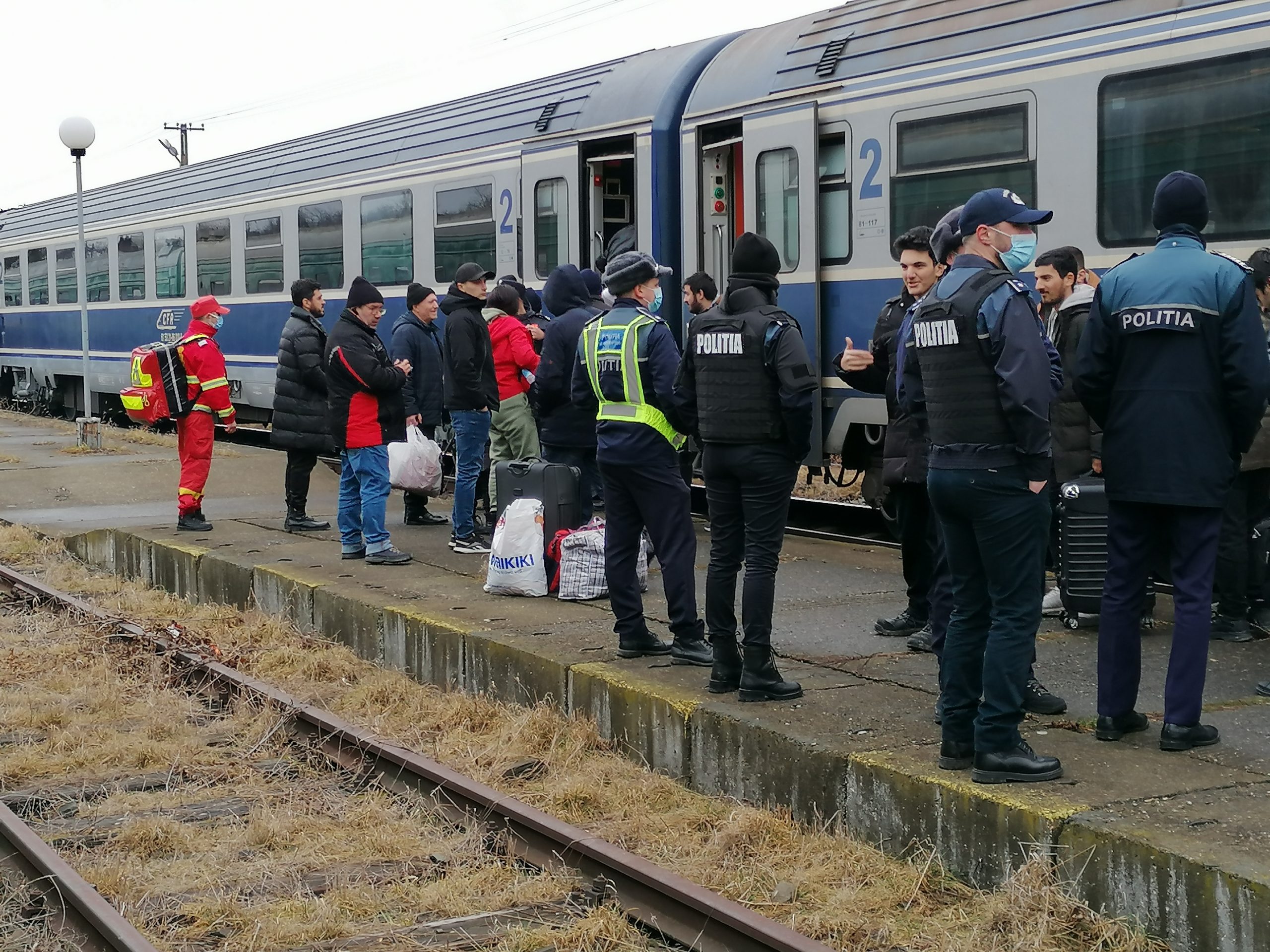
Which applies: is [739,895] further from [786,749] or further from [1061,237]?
[1061,237]

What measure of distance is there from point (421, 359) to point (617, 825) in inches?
240

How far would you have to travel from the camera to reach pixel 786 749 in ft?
17.7

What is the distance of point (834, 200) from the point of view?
10.6 metres

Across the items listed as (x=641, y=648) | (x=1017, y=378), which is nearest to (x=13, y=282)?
(x=641, y=648)

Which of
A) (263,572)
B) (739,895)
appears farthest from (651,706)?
(263,572)

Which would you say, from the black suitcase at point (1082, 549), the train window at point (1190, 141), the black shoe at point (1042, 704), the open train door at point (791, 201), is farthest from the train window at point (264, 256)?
the black shoe at point (1042, 704)

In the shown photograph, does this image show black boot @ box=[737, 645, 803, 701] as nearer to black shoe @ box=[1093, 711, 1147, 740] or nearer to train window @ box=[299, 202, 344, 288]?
black shoe @ box=[1093, 711, 1147, 740]

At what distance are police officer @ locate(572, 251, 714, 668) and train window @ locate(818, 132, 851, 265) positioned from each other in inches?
155

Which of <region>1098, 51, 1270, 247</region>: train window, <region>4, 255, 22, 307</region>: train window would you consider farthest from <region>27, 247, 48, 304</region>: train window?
<region>1098, 51, 1270, 247</region>: train window

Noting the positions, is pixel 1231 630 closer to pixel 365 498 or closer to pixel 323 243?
pixel 365 498

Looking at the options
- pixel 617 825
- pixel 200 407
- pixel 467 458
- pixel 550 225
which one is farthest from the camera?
pixel 550 225

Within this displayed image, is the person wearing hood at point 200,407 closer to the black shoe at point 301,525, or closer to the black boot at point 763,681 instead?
→ the black shoe at point 301,525

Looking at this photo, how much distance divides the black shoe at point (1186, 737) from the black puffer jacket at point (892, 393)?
1695mm

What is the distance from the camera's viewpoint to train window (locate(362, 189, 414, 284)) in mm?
15422
